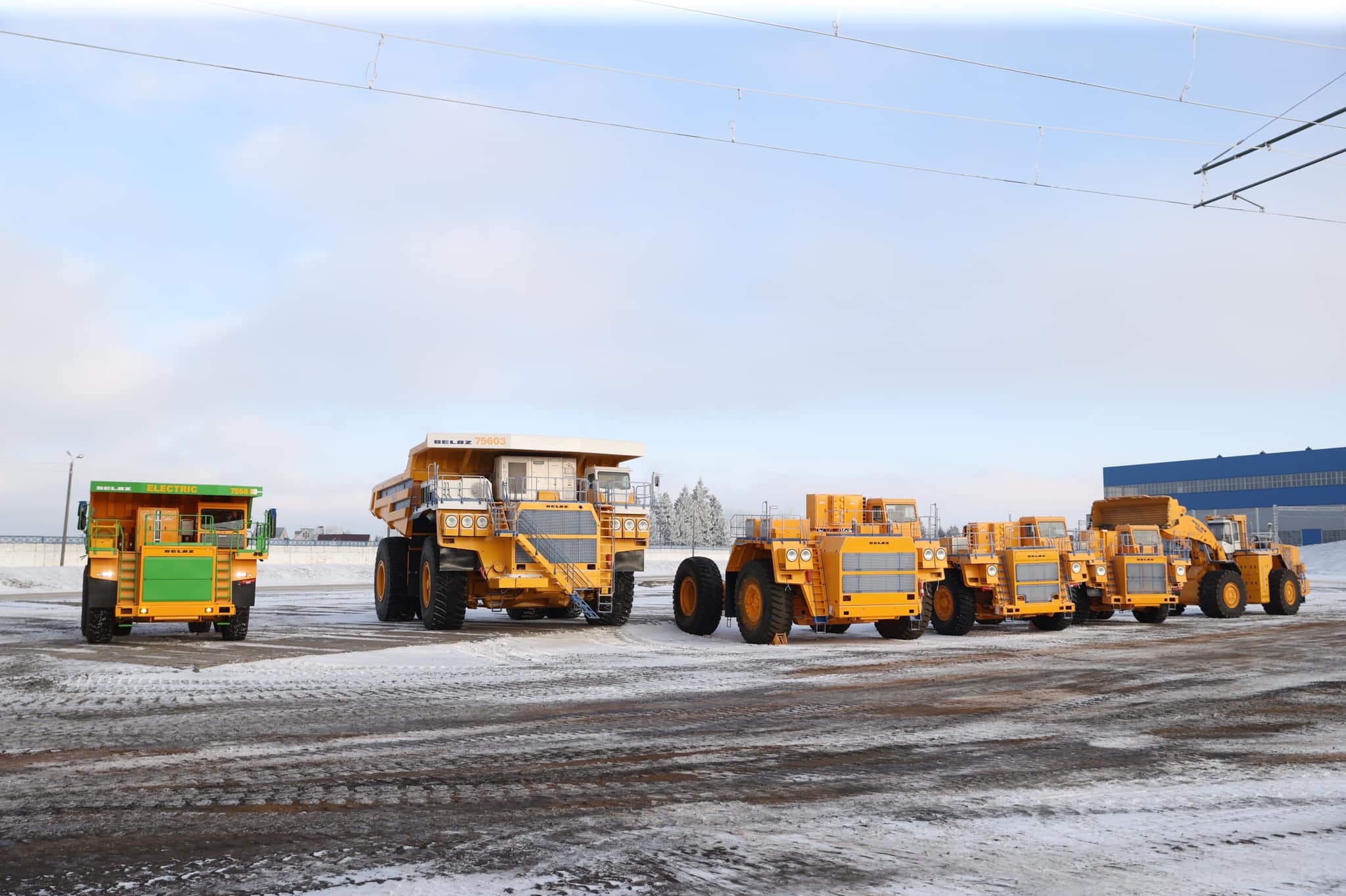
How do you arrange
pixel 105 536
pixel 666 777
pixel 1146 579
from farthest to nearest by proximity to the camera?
1. pixel 1146 579
2. pixel 105 536
3. pixel 666 777

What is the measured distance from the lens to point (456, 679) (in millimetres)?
11828

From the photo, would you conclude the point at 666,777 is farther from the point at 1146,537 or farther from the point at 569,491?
the point at 1146,537

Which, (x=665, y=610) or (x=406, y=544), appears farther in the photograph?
(x=665, y=610)

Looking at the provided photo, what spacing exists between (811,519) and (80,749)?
1286cm

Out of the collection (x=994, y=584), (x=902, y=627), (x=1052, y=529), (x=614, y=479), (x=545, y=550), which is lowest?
(x=902, y=627)

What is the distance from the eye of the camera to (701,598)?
1894 centimetres

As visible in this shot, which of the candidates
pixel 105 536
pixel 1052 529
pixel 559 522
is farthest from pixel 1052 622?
pixel 105 536

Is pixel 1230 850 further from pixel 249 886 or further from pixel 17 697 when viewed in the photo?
pixel 17 697

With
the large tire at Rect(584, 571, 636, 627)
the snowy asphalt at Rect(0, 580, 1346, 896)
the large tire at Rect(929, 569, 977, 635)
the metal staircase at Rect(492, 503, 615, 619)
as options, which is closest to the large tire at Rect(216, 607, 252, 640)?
the snowy asphalt at Rect(0, 580, 1346, 896)

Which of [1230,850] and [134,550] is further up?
[134,550]

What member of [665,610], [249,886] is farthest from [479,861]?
[665,610]

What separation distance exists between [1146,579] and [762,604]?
34.0ft

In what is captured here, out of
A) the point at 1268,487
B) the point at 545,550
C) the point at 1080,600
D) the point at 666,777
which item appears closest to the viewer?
the point at 666,777

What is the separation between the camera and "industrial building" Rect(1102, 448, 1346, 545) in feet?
270
